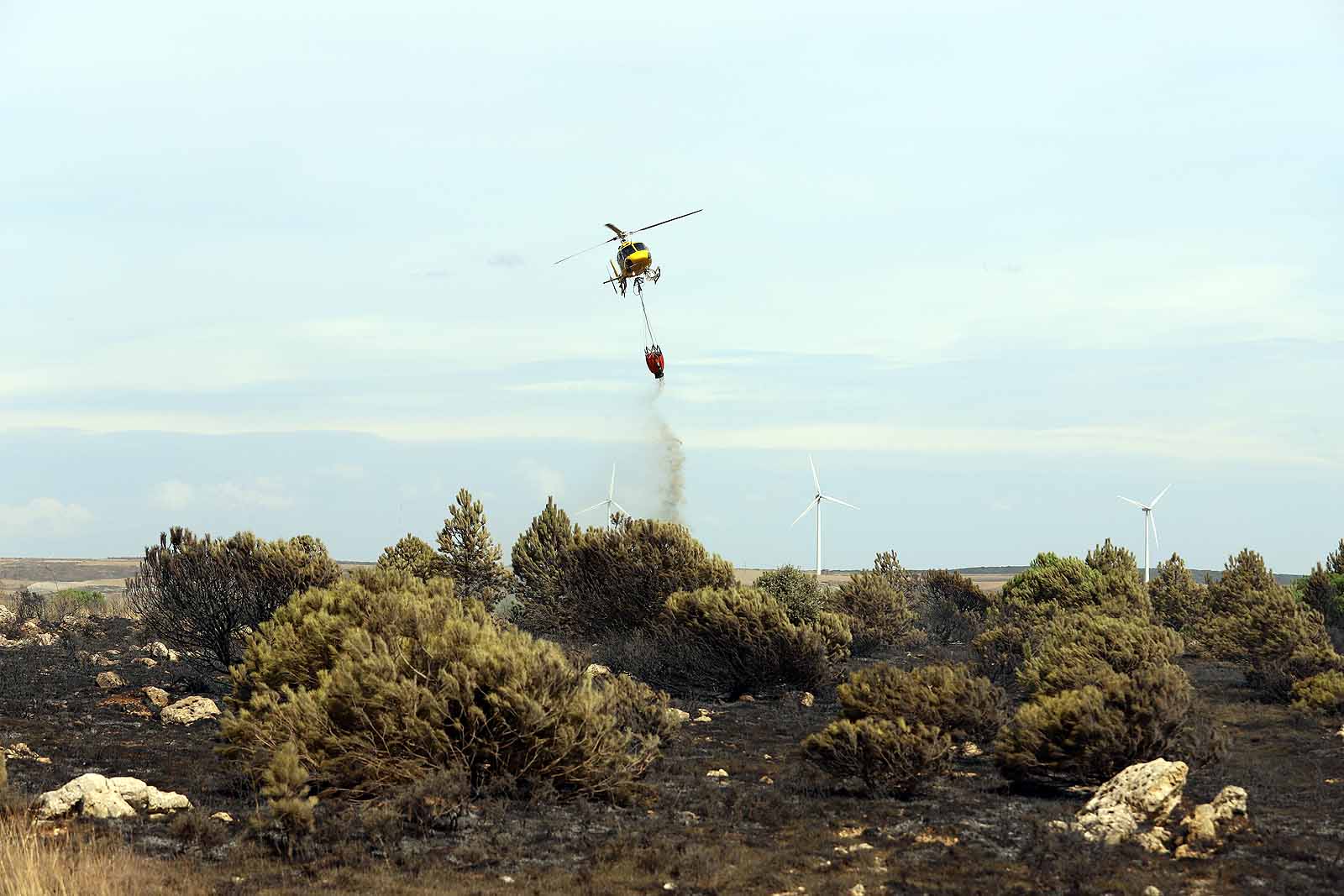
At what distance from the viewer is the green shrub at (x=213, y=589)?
32.4 meters

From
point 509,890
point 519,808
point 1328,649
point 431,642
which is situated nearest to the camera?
point 509,890

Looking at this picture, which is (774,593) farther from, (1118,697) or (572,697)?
(572,697)

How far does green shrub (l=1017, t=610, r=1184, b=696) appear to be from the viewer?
27734 mm

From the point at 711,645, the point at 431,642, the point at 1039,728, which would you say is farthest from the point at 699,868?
the point at 711,645

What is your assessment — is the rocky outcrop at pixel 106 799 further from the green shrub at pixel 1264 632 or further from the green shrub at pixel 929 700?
the green shrub at pixel 1264 632

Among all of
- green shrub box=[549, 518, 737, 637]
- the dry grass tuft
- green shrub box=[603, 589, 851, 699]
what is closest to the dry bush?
green shrub box=[603, 589, 851, 699]

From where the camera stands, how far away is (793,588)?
45156 mm

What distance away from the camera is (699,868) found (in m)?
14.2

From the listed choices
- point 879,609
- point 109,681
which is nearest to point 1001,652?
point 879,609

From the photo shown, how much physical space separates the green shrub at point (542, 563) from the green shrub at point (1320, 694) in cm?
2392

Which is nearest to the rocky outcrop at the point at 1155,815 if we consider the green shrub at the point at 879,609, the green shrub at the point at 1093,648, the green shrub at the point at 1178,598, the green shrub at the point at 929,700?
the green shrub at the point at 929,700

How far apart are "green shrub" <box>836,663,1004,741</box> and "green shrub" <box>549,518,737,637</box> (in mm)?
17177

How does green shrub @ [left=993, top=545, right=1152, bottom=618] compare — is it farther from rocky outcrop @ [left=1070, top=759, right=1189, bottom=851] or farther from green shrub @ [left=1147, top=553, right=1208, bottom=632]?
rocky outcrop @ [left=1070, top=759, right=1189, bottom=851]

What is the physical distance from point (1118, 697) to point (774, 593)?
24.3 meters
